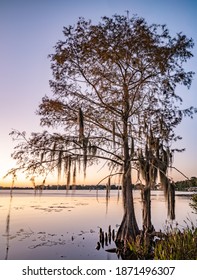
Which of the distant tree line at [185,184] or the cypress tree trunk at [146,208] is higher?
the distant tree line at [185,184]

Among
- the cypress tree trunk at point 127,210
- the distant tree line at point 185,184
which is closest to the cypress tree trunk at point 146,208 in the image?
the cypress tree trunk at point 127,210

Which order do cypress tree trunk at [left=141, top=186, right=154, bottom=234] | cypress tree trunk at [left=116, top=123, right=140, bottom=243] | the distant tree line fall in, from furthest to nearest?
cypress tree trunk at [left=141, top=186, right=154, bottom=234] < cypress tree trunk at [left=116, top=123, right=140, bottom=243] < the distant tree line

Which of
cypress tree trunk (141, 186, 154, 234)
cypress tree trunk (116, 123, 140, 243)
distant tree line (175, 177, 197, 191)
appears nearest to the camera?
distant tree line (175, 177, 197, 191)

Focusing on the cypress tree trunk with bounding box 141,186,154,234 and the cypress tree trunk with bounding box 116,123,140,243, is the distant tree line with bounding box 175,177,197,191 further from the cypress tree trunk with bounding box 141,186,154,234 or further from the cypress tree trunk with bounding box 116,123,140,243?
the cypress tree trunk with bounding box 141,186,154,234

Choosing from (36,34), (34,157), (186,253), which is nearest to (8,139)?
(34,157)

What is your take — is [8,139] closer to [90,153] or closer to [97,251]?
[90,153]

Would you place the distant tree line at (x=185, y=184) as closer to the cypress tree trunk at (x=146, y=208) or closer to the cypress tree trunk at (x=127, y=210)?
the cypress tree trunk at (x=127, y=210)

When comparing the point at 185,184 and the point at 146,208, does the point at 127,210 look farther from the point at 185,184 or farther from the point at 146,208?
the point at 185,184

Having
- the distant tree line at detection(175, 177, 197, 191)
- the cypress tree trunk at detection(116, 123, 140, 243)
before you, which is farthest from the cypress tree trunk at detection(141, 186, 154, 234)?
the distant tree line at detection(175, 177, 197, 191)

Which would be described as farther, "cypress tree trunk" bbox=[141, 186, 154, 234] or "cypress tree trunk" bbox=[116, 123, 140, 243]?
"cypress tree trunk" bbox=[141, 186, 154, 234]

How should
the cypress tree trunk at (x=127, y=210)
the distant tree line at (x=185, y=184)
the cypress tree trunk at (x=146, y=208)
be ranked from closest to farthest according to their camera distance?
the distant tree line at (x=185, y=184)
the cypress tree trunk at (x=127, y=210)
the cypress tree trunk at (x=146, y=208)

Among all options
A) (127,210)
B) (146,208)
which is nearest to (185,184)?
(127,210)

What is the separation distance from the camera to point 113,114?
581 cm

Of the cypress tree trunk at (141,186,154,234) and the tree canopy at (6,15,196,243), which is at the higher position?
the tree canopy at (6,15,196,243)
